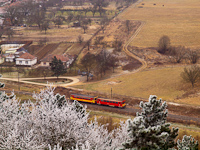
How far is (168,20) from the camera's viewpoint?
442 feet

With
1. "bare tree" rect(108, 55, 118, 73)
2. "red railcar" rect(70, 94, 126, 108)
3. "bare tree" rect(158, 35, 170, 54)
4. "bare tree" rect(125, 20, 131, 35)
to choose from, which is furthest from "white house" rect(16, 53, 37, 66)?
"bare tree" rect(125, 20, 131, 35)

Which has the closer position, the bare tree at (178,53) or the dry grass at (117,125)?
the dry grass at (117,125)

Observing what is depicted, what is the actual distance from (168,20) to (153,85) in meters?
72.0

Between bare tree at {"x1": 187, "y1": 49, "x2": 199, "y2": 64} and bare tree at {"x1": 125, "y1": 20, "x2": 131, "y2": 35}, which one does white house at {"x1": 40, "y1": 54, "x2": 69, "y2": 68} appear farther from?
bare tree at {"x1": 125, "y1": 20, "x2": 131, "y2": 35}

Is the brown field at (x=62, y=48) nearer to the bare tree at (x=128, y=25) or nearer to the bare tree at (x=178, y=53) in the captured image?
the bare tree at (x=128, y=25)

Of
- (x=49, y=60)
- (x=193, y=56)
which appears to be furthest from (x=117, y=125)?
(x=49, y=60)

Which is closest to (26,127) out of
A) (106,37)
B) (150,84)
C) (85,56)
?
(150,84)

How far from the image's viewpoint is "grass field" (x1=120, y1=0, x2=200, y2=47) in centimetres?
10898

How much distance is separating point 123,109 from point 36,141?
34.8 m

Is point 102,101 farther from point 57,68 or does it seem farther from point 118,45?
point 118,45

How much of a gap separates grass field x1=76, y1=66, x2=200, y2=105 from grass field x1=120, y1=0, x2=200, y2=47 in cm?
2836

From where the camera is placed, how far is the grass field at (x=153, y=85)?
6379 cm

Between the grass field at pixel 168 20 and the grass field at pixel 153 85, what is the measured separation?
28.4 meters

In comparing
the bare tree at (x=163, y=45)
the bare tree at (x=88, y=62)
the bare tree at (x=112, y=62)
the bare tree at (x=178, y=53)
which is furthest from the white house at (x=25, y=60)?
the bare tree at (x=178, y=53)
